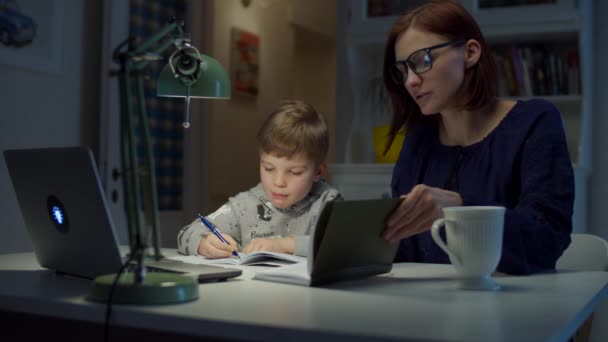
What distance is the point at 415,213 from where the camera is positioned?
1078 millimetres

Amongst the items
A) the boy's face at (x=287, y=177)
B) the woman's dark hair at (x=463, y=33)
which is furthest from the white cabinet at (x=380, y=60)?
the woman's dark hair at (x=463, y=33)

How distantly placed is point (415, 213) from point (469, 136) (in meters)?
0.53

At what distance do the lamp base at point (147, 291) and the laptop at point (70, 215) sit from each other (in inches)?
4.5

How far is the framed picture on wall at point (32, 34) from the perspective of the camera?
2623 mm

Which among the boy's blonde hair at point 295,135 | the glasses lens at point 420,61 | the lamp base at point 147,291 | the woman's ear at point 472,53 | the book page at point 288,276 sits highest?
the woman's ear at point 472,53

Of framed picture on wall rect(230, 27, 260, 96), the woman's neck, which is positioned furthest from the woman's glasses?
framed picture on wall rect(230, 27, 260, 96)

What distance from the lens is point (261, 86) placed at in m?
4.58

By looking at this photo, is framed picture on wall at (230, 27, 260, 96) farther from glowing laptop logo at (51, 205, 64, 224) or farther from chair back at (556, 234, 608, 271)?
glowing laptop logo at (51, 205, 64, 224)

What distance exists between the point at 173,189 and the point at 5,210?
3.61 ft

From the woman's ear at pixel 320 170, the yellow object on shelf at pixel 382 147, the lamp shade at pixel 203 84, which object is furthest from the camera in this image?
the yellow object on shelf at pixel 382 147

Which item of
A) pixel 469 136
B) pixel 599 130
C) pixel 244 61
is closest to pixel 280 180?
pixel 469 136

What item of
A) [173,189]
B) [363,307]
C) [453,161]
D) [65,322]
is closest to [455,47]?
[453,161]

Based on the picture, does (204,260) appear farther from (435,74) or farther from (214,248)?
(435,74)

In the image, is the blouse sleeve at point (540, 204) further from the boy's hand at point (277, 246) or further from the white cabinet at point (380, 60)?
the white cabinet at point (380, 60)
